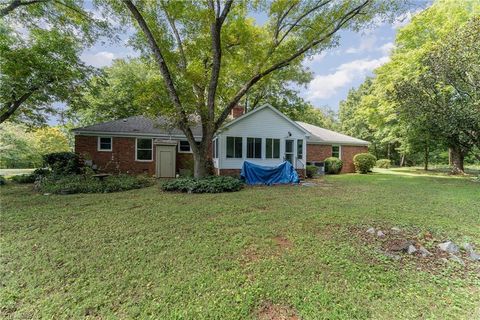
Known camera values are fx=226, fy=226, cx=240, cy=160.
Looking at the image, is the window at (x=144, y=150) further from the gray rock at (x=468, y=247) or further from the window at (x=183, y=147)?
the gray rock at (x=468, y=247)

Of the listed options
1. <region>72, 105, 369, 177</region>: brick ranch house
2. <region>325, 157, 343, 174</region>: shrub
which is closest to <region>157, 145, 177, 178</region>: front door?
<region>72, 105, 369, 177</region>: brick ranch house

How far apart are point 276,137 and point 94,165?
443 inches

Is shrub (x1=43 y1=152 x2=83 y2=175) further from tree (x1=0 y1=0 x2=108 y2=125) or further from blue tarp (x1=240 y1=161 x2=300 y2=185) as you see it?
blue tarp (x1=240 y1=161 x2=300 y2=185)

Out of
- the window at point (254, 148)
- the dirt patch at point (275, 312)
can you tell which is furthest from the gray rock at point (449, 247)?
the window at point (254, 148)

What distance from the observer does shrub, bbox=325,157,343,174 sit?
17.7 metres

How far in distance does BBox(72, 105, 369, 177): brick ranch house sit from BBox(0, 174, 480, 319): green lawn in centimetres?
731

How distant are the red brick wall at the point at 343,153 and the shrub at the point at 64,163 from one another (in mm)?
15363

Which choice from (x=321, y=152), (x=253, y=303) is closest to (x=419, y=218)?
(x=253, y=303)

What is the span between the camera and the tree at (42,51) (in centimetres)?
990

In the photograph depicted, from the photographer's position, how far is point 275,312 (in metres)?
2.56

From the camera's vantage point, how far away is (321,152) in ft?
59.8

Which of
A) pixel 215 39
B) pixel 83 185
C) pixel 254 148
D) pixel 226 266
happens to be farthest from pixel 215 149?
pixel 226 266

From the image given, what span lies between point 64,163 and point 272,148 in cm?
1160

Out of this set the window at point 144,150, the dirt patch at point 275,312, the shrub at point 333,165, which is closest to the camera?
the dirt patch at point 275,312
